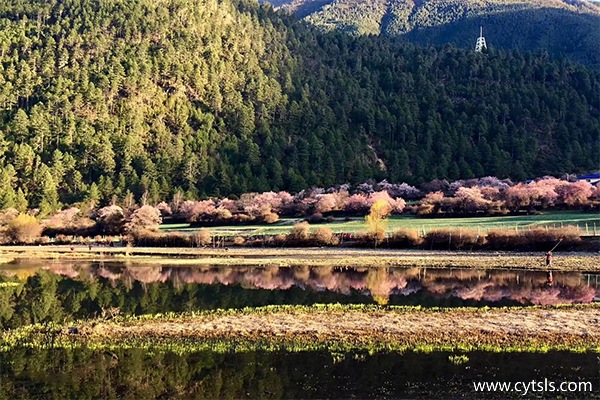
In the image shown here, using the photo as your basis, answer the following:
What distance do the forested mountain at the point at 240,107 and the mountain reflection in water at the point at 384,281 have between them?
6448 cm

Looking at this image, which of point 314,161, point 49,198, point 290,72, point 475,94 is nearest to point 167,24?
point 290,72

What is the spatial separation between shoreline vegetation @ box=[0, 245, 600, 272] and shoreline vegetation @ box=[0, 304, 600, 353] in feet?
82.2

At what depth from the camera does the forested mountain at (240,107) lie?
131 metres

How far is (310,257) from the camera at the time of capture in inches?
2707

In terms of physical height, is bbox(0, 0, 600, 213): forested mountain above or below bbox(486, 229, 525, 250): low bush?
above

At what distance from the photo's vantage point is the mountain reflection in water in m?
40.2

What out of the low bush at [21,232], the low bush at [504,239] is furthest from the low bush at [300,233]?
the low bush at [21,232]

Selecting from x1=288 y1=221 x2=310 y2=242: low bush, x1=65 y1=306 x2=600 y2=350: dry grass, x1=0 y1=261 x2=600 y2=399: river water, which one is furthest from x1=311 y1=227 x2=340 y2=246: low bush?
x1=65 y1=306 x2=600 y2=350: dry grass

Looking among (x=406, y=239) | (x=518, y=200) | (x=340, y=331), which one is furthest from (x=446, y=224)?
(x=340, y=331)

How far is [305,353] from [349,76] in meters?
163

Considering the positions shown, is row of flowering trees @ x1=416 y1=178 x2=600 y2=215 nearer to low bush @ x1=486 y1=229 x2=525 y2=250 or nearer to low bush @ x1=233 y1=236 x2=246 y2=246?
low bush @ x1=486 y1=229 x2=525 y2=250

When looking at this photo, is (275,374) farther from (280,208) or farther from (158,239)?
(280,208)

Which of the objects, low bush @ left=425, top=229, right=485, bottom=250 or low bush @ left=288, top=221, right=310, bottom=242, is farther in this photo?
low bush @ left=288, top=221, right=310, bottom=242

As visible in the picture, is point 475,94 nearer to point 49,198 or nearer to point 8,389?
point 49,198
